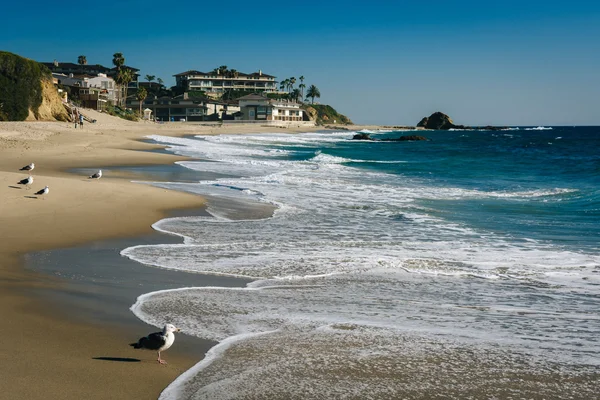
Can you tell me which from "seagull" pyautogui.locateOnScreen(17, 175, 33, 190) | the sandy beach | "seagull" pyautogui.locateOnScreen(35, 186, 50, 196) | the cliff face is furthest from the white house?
"seagull" pyautogui.locateOnScreen(35, 186, 50, 196)

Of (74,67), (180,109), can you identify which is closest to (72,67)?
(74,67)

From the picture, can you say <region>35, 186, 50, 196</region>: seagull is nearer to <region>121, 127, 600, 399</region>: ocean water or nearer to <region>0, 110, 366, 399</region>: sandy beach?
<region>0, 110, 366, 399</region>: sandy beach

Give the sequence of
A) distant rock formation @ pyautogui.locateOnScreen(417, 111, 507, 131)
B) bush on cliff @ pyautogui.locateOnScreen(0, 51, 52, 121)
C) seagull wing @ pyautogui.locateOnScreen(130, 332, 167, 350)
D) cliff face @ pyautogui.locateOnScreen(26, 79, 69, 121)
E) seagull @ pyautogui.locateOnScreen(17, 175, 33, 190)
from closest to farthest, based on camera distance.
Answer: seagull wing @ pyautogui.locateOnScreen(130, 332, 167, 350) < seagull @ pyautogui.locateOnScreen(17, 175, 33, 190) < bush on cliff @ pyautogui.locateOnScreen(0, 51, 52, 121) < cliff face @ pyautogui.locateOnScreen(26, 79, 69, 121) < distant rock formation @ pyautogui.locateOnScreen(417, 111, 507, 131)

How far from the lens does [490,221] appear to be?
17.0m

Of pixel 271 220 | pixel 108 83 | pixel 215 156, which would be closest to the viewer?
pixel 271 220

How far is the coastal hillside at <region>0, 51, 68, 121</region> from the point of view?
49469 millimetres

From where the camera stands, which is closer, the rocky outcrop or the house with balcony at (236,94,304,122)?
the house with balcony at (236,94,304,122)

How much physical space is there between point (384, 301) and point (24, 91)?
50.5 meters

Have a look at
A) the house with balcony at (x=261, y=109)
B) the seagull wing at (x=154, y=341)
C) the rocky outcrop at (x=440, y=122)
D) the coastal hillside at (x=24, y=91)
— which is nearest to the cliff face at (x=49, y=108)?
the coastal hillside at (x=24, y=91)

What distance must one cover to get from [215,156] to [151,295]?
30769mm

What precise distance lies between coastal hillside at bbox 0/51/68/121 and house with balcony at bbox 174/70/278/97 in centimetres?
Answer: 11333

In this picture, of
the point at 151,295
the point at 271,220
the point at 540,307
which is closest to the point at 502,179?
the point at 271,220

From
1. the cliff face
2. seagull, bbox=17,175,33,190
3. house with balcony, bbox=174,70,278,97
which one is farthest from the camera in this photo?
house with balcony, bbox=174,70,278,97

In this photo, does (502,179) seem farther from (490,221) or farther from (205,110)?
(205,110)
